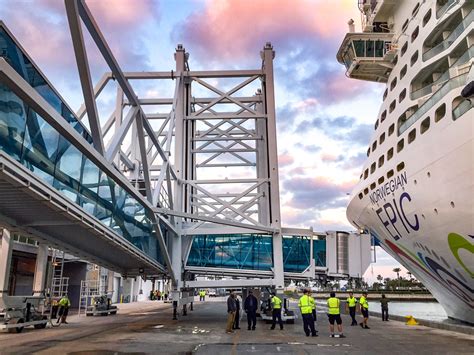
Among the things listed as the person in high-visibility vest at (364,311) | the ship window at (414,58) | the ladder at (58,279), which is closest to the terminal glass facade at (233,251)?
the person in high-visibility vest at (364,311)

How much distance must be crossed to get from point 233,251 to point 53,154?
16578mm

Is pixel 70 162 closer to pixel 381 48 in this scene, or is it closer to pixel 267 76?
pixel 381 48

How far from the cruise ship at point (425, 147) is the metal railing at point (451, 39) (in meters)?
Result: 0.04

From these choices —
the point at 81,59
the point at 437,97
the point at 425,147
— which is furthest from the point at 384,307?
the point at 81,59

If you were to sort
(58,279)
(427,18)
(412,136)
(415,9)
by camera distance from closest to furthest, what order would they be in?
(412,136) < (427,18) < (415,9) < (58,279)

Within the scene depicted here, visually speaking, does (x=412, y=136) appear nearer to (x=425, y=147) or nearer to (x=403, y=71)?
(x=425, y=147)

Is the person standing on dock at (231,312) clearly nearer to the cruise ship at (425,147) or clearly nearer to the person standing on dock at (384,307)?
the cruise ship at (425,147)

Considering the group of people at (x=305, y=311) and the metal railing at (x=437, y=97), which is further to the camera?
the group of people at (x=305, y=311)

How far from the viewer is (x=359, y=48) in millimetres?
22297

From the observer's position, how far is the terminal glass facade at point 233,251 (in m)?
26.3

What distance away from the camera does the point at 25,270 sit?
112 ft

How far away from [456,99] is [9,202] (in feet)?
38.7

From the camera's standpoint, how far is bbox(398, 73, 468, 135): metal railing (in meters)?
12.1

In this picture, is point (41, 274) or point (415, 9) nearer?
point (415, 9)
